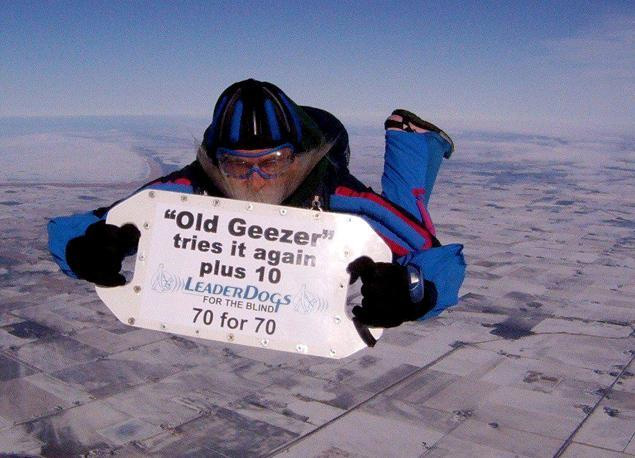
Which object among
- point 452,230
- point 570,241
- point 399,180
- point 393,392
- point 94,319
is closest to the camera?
point 399,180

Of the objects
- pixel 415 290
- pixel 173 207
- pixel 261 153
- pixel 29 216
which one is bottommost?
pixel 29 216

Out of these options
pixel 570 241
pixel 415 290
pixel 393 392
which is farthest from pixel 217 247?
pixel 570 241

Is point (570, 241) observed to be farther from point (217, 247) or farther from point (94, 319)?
point (217, 247)

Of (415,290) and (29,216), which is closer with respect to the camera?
(415,290)

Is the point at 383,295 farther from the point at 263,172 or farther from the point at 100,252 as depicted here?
the point at 100,252

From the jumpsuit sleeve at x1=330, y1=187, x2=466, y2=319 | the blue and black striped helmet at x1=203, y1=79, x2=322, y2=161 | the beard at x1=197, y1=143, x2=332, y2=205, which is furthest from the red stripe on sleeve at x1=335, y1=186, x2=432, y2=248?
the blue and black striped helmet at x1=203, y1=79, x2=322, y2=161

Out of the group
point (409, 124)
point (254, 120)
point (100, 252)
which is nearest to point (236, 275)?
point (100, 252)

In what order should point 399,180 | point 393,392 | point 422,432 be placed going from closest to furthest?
point 399,180 → point 422,432 → point 393,392
